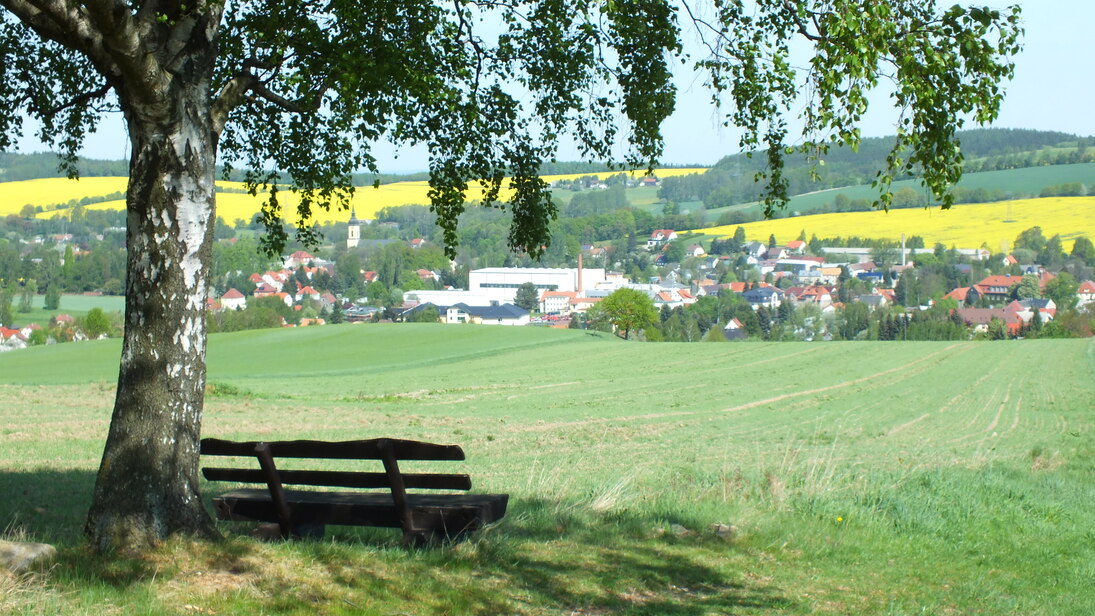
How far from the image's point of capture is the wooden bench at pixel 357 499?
665cm

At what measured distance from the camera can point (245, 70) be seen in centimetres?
770

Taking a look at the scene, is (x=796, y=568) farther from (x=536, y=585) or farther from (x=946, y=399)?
(x=946, y=399)

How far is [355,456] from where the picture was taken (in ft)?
21.6

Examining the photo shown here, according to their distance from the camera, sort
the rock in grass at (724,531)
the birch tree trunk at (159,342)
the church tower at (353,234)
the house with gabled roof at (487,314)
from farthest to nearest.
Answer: the church tower at (353,234) → the house with gabled roof at (487,314) → the rock in grass at (724,531) → the birch tree trunk at (159,342)

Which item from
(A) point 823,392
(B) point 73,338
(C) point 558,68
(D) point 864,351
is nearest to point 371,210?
(B) point 73,338

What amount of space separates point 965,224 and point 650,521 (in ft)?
588

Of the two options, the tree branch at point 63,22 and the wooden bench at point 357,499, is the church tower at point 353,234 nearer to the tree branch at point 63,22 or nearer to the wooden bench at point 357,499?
the wooden bench at point 357,499

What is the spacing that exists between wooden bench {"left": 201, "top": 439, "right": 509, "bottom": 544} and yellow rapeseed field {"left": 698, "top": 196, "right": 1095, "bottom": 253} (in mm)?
151366

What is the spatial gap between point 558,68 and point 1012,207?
17733 centimetres

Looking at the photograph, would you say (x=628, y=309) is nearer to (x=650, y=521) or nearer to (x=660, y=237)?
(x=650, y=521)

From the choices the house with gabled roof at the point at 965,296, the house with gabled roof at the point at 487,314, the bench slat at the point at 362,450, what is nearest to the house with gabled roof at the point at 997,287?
the house with gabled roof at the point at 965,296

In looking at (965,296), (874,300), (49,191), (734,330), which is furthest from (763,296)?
(49,191)

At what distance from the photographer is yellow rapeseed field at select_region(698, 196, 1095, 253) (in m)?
157

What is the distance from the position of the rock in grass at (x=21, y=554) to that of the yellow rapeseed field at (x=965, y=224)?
15341 centimetres
